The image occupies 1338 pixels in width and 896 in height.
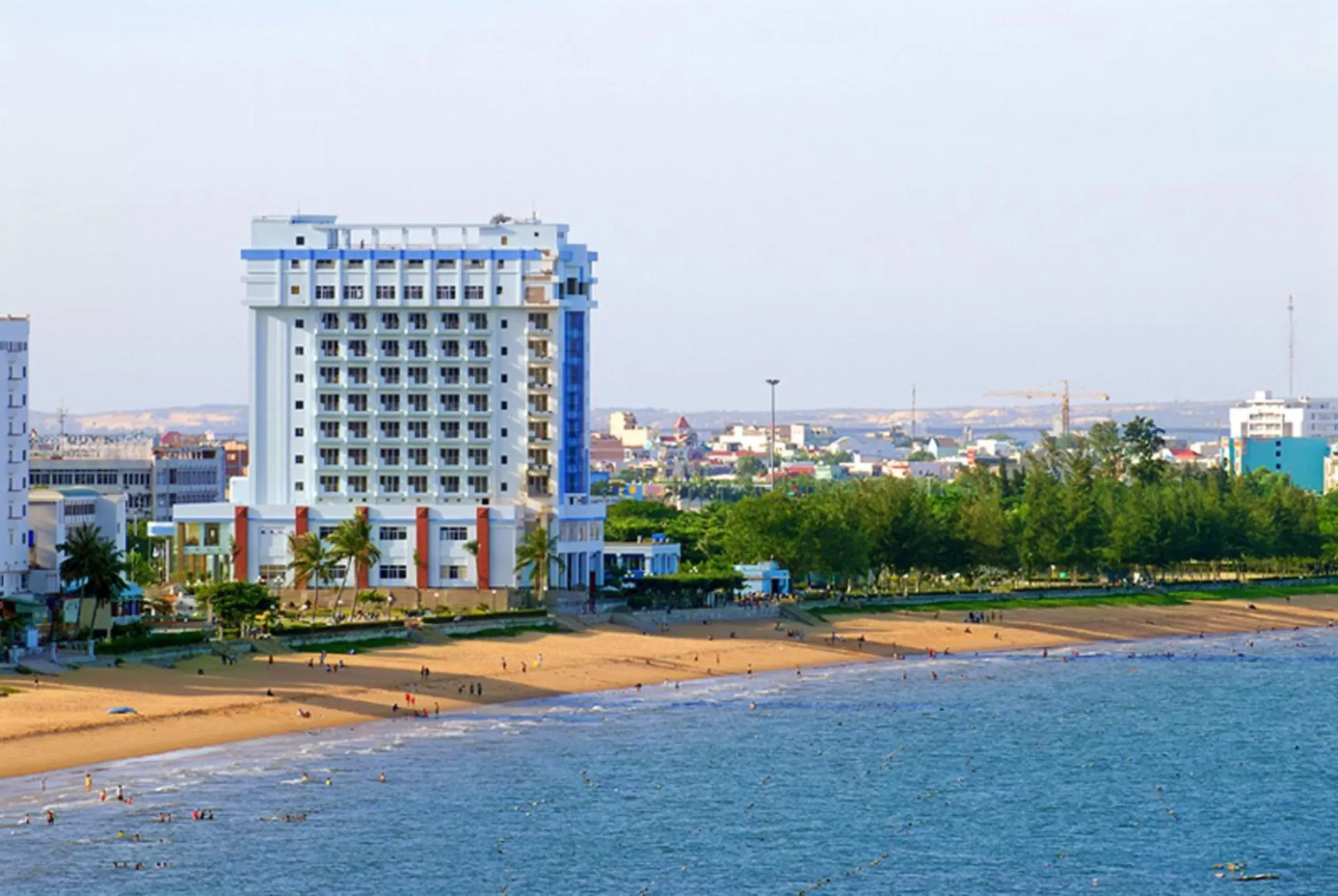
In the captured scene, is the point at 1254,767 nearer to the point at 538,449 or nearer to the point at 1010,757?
the point at 1010,757

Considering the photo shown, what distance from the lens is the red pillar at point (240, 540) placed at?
533ft

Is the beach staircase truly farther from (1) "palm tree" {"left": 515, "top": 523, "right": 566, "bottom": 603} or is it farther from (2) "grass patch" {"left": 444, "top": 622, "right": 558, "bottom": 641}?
(2) "grass patch" {"left": 444, "top": 622, "right": 558, "bottom": 641}

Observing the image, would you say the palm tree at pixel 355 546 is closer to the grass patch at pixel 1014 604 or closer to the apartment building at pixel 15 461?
the apartment building at pixel 15 461

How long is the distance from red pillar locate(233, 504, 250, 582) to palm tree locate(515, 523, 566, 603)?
20406 millimetres

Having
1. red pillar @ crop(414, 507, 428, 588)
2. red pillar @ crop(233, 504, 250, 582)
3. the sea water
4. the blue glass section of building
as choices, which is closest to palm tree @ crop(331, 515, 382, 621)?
red pillar @ crop(414, 507, 428, 588)

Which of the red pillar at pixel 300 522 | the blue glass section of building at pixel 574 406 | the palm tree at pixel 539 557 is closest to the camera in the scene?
the palm tree at pixel 539 557

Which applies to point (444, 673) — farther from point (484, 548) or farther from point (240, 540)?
point (240, 540)

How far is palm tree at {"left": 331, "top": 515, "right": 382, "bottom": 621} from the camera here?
155625 mm

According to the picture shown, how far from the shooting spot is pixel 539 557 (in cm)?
16050

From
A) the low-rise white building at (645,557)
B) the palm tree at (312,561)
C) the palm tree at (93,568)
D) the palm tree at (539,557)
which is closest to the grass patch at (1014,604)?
the low-rise white building at (645,557)

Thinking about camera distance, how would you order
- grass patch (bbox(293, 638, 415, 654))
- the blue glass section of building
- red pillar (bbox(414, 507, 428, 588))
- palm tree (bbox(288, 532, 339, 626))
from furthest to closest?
the blue glass section of building
red pillar (bbox(414, 507, 428, 588))
palm tree (bbox(288, 532, 339, 626))
grass patch (bbox(293, 638, 415, 654))

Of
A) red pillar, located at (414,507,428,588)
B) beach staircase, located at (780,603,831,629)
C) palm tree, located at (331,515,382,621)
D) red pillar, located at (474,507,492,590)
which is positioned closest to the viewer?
palm tree, located at (331,515,382,621)

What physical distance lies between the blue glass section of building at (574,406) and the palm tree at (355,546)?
16664 mm

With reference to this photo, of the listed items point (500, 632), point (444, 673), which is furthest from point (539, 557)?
point (444, 673)
